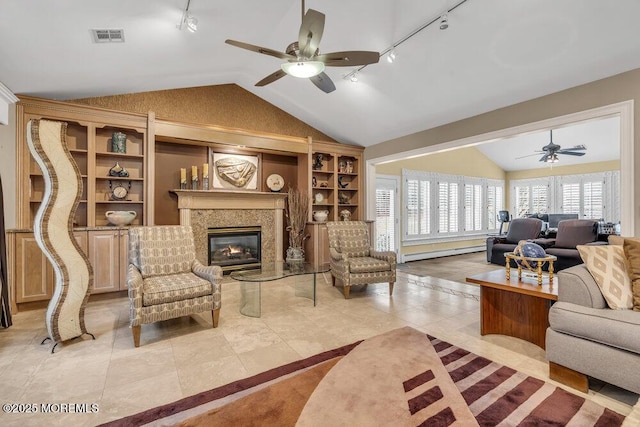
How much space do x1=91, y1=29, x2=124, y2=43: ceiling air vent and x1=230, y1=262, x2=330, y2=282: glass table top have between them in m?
2.76

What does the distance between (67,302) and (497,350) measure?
12.5ft

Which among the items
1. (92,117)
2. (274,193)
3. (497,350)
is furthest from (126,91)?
(497,350)

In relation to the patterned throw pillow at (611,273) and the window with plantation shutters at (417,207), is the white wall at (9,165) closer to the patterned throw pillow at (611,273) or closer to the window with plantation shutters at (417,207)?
the patterned throw pillow at (611,273)

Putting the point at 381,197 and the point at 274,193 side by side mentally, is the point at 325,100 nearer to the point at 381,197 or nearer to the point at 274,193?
the point at 274,193

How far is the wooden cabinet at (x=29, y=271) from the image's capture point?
3.52 meters

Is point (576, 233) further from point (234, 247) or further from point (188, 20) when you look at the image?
point (188, 20)

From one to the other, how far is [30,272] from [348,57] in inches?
172

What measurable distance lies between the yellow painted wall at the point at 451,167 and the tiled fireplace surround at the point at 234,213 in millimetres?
2736

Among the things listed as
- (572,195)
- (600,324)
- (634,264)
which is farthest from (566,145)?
(600,324)

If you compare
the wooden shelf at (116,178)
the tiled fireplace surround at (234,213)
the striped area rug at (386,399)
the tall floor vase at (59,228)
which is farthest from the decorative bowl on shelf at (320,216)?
the tall floor vase at (59,228)

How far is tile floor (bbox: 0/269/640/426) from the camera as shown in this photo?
1975mm

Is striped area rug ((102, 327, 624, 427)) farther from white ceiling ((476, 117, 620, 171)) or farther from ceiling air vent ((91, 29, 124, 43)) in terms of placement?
white ceiling ((476, 117, 620, 171))

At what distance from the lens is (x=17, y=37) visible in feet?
8.95

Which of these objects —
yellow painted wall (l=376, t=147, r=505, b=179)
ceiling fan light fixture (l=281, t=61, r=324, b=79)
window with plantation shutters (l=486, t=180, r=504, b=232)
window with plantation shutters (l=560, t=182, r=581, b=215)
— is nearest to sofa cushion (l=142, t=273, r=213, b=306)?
ceiling fan light fixture (l=281, t=61, r=324, b=79)
